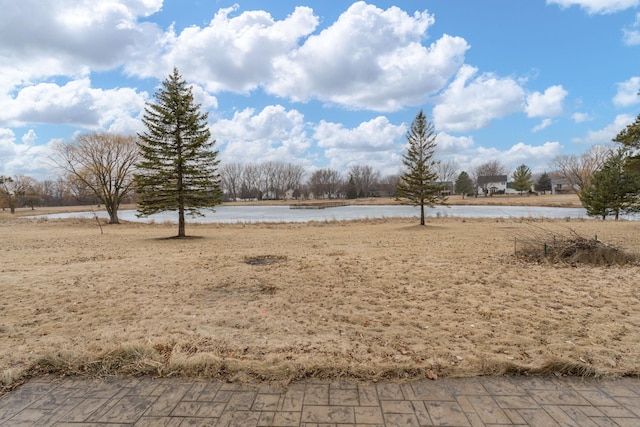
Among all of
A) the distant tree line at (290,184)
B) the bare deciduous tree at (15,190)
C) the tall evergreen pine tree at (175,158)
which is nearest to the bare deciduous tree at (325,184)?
the distant tree line at (290,184)

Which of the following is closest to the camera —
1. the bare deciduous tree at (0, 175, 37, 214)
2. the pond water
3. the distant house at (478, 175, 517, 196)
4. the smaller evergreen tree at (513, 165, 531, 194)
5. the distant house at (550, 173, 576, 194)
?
the pond water

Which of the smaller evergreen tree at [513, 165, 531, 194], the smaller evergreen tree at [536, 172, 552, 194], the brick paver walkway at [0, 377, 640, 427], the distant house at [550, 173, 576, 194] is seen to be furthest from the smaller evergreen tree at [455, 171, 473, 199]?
the brick paver walkway at [0, 377, 640, 427]

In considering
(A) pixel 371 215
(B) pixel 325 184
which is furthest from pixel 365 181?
(A) pixel 371 215

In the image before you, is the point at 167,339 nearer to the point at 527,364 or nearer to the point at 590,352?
the point at 527,364

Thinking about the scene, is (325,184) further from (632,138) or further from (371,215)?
(632,138)

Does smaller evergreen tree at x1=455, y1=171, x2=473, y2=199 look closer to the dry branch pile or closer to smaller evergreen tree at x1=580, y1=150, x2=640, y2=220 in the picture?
smaller evergreen tree at x1=580, y1=150, x2=640, y2=220

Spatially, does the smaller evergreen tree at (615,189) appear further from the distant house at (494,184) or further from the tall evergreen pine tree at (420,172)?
the distant house at (494,184)

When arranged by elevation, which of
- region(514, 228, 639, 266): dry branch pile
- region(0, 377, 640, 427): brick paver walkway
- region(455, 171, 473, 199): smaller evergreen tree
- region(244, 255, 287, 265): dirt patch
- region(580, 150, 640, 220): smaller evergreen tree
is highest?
region(455, 171, 473, 199): smaller evergreen tree

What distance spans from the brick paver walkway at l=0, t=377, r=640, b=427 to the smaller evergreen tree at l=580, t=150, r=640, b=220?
78.0 ft

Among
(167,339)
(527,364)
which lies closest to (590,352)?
(527,364)

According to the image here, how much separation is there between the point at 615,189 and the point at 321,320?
83.5ft

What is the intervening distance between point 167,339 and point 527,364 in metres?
3.39

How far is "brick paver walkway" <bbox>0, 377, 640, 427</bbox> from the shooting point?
2.16 m

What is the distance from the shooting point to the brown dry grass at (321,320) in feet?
9.30
